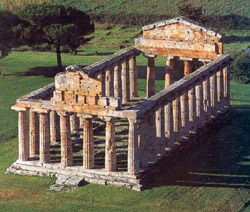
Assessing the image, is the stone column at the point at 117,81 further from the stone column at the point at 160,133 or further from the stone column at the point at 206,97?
the stone column at the point at 160,133

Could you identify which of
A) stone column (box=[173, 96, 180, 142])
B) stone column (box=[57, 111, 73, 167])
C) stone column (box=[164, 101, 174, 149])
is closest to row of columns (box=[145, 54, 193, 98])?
stone column (box=[173, 96, 180, 142])

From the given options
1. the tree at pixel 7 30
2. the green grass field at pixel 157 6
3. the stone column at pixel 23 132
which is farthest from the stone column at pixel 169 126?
the green grass field at pixel 157 6

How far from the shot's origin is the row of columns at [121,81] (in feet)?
239

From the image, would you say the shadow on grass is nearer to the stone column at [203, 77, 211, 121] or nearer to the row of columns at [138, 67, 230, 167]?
the row of columns at [138, 67, 230, 167]

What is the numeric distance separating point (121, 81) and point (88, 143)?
18197 millimetres

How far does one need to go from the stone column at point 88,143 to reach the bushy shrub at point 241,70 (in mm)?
32163

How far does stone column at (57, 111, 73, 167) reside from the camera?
5839cm

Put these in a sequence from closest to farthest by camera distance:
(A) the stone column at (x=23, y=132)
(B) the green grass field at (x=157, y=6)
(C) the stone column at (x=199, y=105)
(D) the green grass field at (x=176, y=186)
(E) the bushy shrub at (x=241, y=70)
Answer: (D) the green grass field at (x=176, y=186) → (A) the stone column at (x=23, y=132) → (C) the stone column at (x=199, y=105) → (E) the bushy shrub at (x=241, y=70) → (B) the green grass field at (x=157, y=6)

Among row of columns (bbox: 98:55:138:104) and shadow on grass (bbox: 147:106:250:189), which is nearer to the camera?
shadow on grass (bbox: 147:106:250:189)

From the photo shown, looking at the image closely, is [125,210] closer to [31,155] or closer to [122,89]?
[31,155]

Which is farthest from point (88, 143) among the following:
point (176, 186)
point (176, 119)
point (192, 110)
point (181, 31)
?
point (181, 31)

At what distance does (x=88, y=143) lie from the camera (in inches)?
2275

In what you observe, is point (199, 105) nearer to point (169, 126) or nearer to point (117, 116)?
point (169, 126)

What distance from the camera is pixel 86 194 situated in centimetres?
5578
